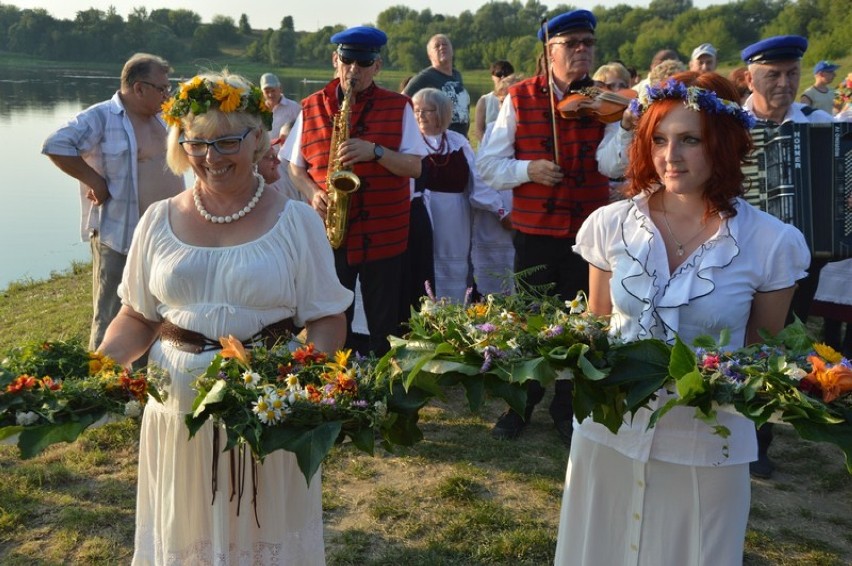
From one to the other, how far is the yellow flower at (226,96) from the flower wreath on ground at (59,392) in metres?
0.99

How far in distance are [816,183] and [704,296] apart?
2061mm

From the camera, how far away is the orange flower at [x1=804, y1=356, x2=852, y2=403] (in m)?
2.37

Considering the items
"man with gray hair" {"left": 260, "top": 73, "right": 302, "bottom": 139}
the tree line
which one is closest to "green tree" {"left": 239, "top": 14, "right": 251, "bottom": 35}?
the tree line

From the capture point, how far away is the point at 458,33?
54.7 m

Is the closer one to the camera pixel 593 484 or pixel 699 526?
pixel 699 526

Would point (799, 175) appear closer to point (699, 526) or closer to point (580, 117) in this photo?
point (580, 117)

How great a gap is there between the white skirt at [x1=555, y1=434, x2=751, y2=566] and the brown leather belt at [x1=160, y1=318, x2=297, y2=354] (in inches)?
46.0

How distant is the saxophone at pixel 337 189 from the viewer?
5.67 meters

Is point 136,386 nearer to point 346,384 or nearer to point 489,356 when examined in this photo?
point 346,384

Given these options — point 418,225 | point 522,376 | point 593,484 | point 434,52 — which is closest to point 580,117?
point 418,225

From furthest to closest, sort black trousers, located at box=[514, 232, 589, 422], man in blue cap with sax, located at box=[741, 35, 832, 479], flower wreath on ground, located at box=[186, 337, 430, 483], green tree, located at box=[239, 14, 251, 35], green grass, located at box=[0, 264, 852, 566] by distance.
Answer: green tree, located at box=[239, 14, 251, 35]
black trousers, located at box=[514, 232, 589, 422]
man in blue cap with sax, located at box=[741, 35, 832, 479]
green grass, located at box=[0, 264, 852, 566]
flower wreath on ground, located at box=[186, 337, 430, 483]

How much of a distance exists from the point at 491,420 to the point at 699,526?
123 inches

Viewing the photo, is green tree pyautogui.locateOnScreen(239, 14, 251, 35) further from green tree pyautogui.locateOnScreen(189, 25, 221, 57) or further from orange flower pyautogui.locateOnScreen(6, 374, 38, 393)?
orange flower pyautogui.locateOnScreen(6, 374, 38, 393)

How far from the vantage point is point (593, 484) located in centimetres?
316
